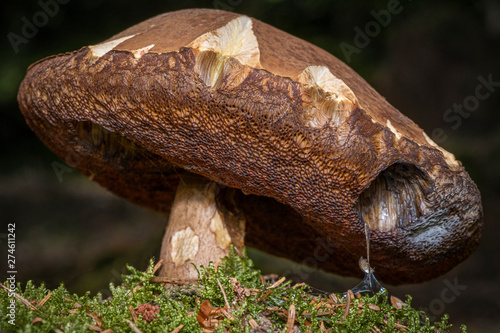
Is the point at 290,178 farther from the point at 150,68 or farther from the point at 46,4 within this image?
the point at 46,4

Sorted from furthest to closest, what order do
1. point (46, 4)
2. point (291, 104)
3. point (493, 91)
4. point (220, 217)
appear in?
point (493, 91)
point (46, 4)
point (220, 217)
point (291, 104)

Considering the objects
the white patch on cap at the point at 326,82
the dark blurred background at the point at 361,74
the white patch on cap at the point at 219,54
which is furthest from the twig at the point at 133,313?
the dark blurred background at the point at 361,74

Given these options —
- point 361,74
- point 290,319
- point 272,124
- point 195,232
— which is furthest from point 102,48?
point 361,74

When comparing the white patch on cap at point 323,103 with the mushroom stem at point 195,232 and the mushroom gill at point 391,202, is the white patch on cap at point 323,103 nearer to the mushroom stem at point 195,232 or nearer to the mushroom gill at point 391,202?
the mushroom gill at point 391,202

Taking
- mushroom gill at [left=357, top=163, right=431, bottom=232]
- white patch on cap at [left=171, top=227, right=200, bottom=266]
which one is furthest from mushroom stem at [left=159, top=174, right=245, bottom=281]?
mushroom gill at [left=357, top=163, right=431, bottom=232]

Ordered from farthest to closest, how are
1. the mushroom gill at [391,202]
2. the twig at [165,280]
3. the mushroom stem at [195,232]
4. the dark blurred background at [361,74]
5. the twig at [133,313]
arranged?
the dark blurred background at [361,74] < the mushroom stem at [195,232] < the twig at [165,280] < the mushroom gill at [391,202] < the twig at [133,313]

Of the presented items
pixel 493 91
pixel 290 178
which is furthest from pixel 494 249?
pixel 290 178

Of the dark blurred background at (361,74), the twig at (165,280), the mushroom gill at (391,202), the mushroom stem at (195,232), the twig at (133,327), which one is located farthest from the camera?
the dark blurred background at (361,74)
